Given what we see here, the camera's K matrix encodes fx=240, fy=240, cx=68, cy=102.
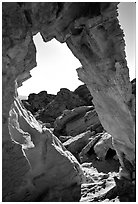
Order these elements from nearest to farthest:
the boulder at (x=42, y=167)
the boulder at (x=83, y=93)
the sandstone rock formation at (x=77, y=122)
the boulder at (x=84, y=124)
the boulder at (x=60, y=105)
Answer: the boulder at (x=42, y=167) < the boulder at (x=84, y=124) < the sandstone rock formation at (x=77, y=122) < the boulder at (x=60, y=105) < the boulder at (x=83, y=93)

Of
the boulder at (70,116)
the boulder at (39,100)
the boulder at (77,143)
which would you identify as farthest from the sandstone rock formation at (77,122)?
the boulder at (39,100)

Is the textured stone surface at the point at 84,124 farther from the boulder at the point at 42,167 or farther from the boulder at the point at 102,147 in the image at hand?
the boulder at the point at 42,167

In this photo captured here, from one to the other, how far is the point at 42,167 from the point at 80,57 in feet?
16.5

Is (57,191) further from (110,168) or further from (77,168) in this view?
(110,168)

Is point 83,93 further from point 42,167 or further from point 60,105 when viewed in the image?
point 42,167

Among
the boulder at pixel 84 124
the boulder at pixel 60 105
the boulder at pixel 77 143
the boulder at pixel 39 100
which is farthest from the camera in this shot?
the boulder at pixel 39 100

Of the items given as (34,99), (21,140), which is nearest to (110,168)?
(21,140)

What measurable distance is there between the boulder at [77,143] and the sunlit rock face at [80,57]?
1136cm

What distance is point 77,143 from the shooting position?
76.6 feet

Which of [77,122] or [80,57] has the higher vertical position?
[80,57]

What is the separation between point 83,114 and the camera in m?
28.9

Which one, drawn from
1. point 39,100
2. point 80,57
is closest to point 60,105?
point 39,100

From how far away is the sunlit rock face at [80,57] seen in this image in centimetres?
781

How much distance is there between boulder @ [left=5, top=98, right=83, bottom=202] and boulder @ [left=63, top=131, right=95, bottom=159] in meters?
11.4
